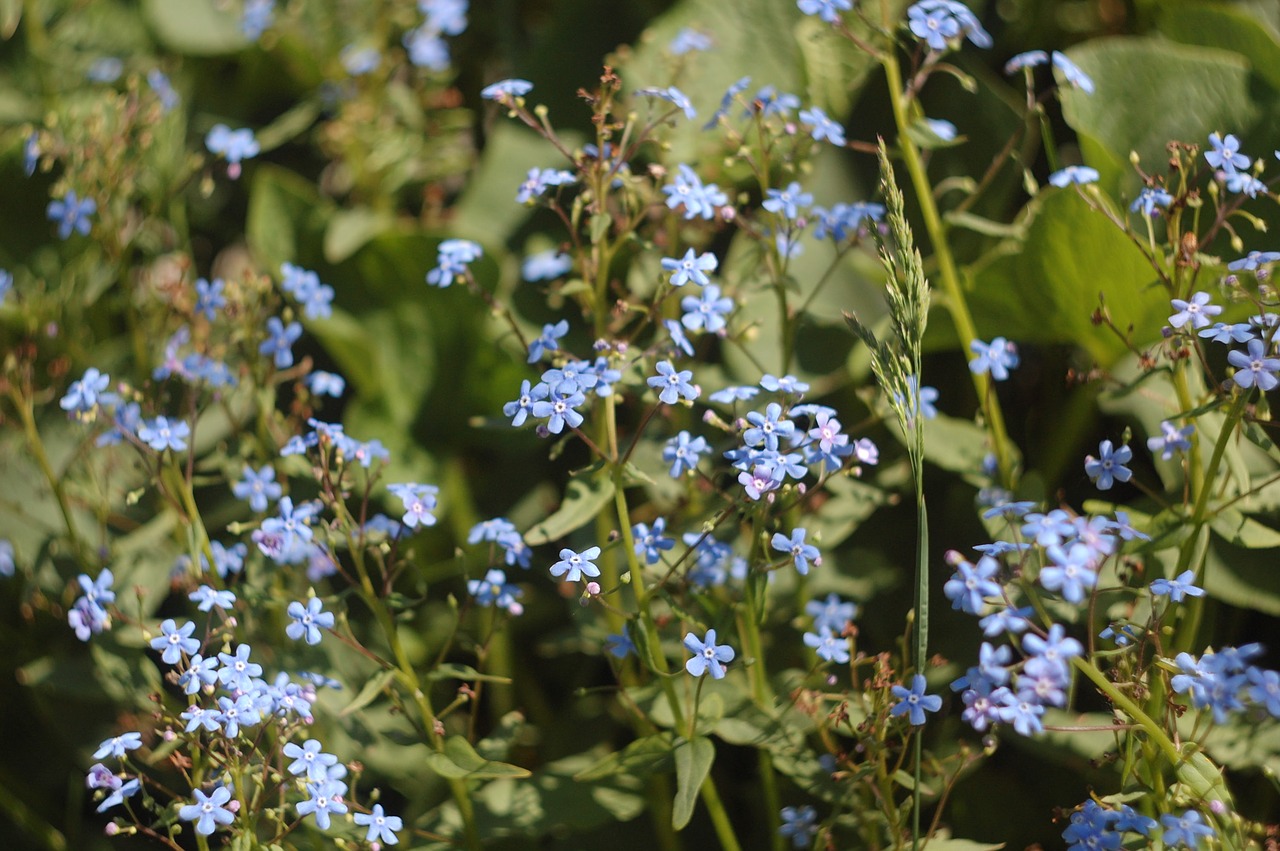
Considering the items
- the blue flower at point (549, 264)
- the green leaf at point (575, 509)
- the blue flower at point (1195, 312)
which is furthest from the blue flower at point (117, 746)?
the blue flower at point (1195, 312)

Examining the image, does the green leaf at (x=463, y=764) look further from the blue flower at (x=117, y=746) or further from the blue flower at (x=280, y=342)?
the blue flower at (x=280, y=342)

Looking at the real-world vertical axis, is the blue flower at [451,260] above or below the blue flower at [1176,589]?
above

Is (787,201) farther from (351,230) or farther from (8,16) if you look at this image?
(8,16)

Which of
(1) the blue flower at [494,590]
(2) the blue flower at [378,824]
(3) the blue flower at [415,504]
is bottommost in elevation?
(2) the blue flower at [378,824]

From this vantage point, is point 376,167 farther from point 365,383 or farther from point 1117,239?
point 1117,239

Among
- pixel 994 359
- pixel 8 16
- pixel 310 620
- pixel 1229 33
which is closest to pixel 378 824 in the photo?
pixel 310 620

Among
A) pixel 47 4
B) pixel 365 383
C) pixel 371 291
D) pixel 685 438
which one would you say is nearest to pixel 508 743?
pixel 685 438
